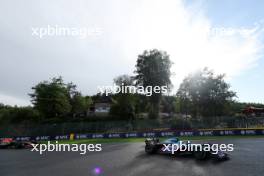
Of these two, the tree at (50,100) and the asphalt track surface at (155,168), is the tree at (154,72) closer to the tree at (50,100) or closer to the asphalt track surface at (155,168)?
the tree at (50,100)

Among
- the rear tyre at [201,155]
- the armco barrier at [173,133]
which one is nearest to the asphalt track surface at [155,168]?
the rear tyre at [201,155]

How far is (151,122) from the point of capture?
4141 centimetres

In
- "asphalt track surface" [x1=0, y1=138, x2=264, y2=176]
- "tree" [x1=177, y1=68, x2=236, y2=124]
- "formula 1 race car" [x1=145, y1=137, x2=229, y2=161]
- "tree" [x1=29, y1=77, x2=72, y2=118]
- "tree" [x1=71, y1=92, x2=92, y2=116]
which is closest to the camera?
"asphalt track surface" [x1=0, y1=138, x2=264, y2=176]

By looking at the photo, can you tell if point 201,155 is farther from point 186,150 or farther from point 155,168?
point 155,168

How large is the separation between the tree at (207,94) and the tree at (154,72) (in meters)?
5.18

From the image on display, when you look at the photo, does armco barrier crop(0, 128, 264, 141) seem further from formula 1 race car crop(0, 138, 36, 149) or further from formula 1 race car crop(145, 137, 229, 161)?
formula 1 race car crop(145, 137, 229, 161)

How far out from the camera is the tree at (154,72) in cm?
5406

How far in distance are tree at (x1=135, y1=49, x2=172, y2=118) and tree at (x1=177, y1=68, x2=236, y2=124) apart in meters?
5.18

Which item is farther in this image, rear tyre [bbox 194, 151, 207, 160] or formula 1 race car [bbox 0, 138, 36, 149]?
formula 1 race car [bbox 0, 138, 36, 149]

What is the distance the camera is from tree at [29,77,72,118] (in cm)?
5981

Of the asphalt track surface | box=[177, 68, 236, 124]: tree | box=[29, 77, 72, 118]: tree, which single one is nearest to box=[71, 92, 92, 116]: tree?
box=[29, 77, 72, 118]: tree

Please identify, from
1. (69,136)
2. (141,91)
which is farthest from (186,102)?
(69,136)

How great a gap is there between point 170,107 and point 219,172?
93.8 metres

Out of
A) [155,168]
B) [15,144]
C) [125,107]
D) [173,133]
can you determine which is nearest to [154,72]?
[125,107]
